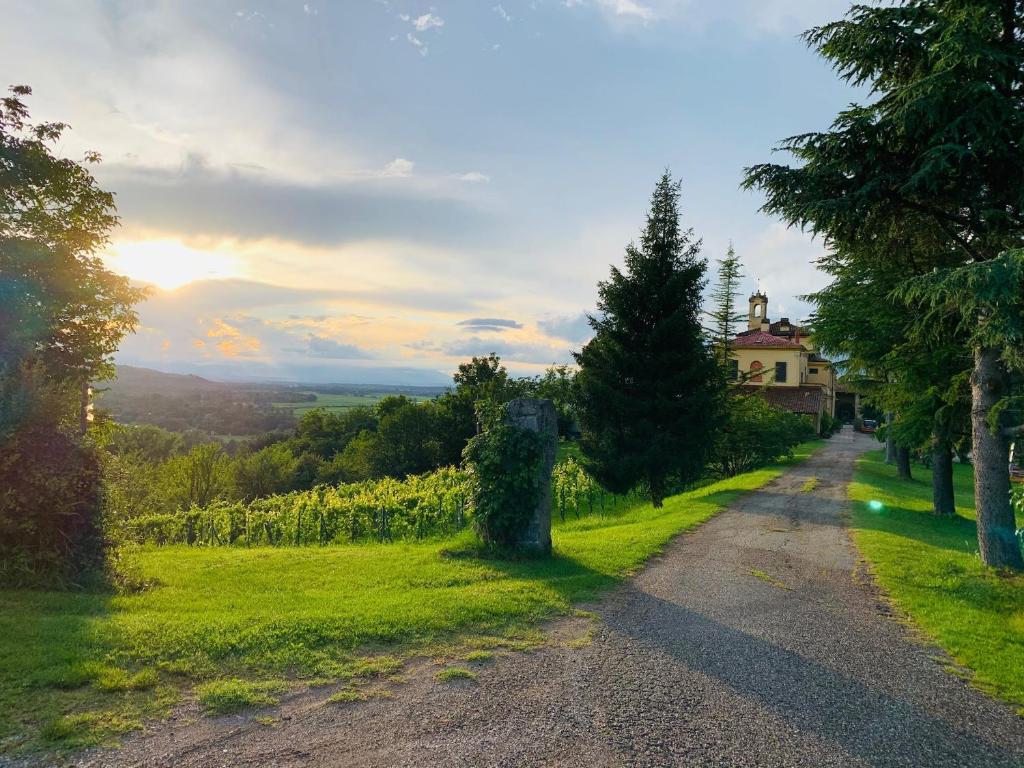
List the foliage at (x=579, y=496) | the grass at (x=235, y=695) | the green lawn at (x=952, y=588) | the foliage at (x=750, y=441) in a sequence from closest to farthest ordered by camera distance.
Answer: the grass at (x=235, y=695), the green lawn at (x=952, y=588), the foliage at (x=579, y=496), the foliage at (x=750, y=441)

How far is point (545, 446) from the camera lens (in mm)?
9844

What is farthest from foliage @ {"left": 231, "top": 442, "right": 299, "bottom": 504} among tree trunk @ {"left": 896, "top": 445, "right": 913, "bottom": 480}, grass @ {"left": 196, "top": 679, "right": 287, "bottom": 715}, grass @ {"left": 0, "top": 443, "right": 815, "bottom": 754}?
grass @ {"left": 196, "top": 679, "right": 287, "bottom": 715}

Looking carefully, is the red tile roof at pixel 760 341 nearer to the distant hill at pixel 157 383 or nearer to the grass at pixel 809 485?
the grass at pixel 809 485

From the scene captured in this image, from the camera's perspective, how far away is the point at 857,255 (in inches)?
460

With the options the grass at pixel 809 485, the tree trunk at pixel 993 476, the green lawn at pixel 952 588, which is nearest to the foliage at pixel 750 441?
the grass at pixel 809 485

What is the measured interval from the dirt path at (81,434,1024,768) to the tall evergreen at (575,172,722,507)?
1228cm

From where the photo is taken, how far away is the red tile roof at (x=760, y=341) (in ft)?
169

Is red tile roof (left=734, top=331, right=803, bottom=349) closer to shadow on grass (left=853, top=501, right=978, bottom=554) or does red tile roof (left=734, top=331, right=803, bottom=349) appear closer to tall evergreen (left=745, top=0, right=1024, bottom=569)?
shadow on grass (left=853, top=501, right=978, bottom=554)

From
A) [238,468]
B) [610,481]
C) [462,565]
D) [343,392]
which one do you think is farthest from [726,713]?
[343,392]

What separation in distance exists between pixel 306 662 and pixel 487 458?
4912mm

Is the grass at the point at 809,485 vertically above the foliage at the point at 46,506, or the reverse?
the foliage at the point at 46,506

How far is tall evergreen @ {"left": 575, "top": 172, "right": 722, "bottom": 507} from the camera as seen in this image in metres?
19.6

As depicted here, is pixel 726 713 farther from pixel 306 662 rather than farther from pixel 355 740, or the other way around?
pixel 306 662

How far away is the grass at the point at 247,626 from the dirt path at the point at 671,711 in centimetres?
49
